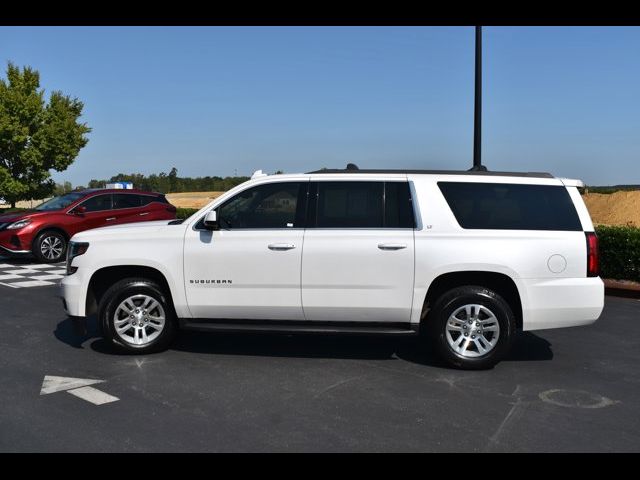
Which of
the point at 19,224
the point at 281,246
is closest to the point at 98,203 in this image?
the point at 19,224

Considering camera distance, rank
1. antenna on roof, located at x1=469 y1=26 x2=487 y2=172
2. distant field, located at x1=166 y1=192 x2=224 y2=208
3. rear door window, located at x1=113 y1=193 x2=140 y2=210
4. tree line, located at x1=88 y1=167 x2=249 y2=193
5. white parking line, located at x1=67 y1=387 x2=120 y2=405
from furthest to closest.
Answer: tree line, located at x1=88 y1=167 x2=249 y2=193 < distant field, located at x1=166 y1=192 x2=224 y2=208 < rear door window, located at x1=113 y1=193 x2=140 y2=210 < antenna on roof, located at x1=469 y1=26 x2=487 y2=172 < white parking line, located at x1=67 y1=387 x2=120 y2=405

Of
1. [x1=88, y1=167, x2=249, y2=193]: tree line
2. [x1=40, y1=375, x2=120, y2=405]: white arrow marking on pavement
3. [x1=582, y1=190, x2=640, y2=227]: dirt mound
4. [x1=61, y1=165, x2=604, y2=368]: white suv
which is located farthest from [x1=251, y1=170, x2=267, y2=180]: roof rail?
[x1=88, y1=167, x2=249, y2=193]: tree line

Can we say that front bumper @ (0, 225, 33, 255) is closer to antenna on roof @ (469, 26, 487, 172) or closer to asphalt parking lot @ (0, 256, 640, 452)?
asphalt parking lot @ (0, 256, 640, 452)

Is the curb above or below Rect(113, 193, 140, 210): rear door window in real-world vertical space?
below

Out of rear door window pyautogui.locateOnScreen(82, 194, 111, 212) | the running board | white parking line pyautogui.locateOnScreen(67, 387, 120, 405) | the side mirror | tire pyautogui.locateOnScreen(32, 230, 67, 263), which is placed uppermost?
rear door window pyautogui.locateOnScreen(82, 194, 111, 212)

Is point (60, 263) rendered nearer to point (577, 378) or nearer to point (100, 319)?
point (100, 319)

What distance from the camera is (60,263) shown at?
1392cm

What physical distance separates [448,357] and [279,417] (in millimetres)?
1956

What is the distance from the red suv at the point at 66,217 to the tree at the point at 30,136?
14.9 meters

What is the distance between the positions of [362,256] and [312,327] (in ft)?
2.74

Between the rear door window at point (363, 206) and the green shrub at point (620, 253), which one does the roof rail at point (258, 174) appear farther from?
the green shrub at point (620, 253)

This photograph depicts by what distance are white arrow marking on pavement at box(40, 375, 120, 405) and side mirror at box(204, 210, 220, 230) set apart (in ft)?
5.57

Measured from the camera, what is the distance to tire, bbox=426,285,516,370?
5613 millimetres

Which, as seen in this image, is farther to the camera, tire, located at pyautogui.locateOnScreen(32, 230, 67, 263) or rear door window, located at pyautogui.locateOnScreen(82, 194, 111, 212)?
rear door window, located at pyautogui.locateOnScreen(82, 194, 111, 212)
